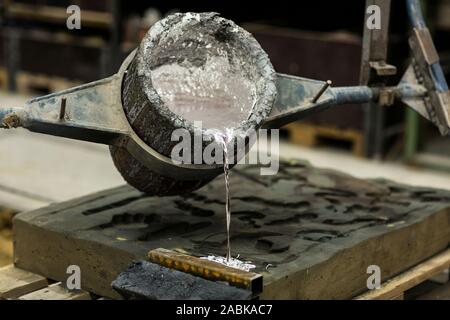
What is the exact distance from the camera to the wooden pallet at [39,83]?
32.9 ft

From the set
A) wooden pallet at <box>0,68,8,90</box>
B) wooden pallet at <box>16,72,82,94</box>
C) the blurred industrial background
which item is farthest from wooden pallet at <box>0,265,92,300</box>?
wooden pallet at <box>0,68,8,90</box>

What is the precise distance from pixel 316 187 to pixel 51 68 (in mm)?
5133

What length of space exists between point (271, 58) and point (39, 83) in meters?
2.88

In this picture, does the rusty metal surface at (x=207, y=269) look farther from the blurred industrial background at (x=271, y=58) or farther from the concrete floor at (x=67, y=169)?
the concrete floor at (x=67, y=169)

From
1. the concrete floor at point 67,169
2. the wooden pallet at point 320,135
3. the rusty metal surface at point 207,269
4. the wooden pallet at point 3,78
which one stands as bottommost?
the concrete floor at point 67,169

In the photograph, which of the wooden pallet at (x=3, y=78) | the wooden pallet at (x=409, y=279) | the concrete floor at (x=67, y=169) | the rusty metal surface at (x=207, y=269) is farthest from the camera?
the wooden pallet at (x=3, y=78)

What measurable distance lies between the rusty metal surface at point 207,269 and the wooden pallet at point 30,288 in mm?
634

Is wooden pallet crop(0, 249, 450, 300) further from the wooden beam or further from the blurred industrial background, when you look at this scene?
the blurred industrial background

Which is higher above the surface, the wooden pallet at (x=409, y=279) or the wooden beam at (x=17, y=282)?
the wooden pallet at (x=409, y=279)

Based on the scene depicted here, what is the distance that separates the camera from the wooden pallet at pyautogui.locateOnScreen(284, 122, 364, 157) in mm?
8430

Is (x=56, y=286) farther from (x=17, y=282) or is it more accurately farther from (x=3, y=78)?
(x=3, y=78)

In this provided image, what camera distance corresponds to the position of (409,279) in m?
5.00

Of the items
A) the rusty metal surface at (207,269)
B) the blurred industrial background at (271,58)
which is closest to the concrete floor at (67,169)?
the blurred industrial background at (271,58)
